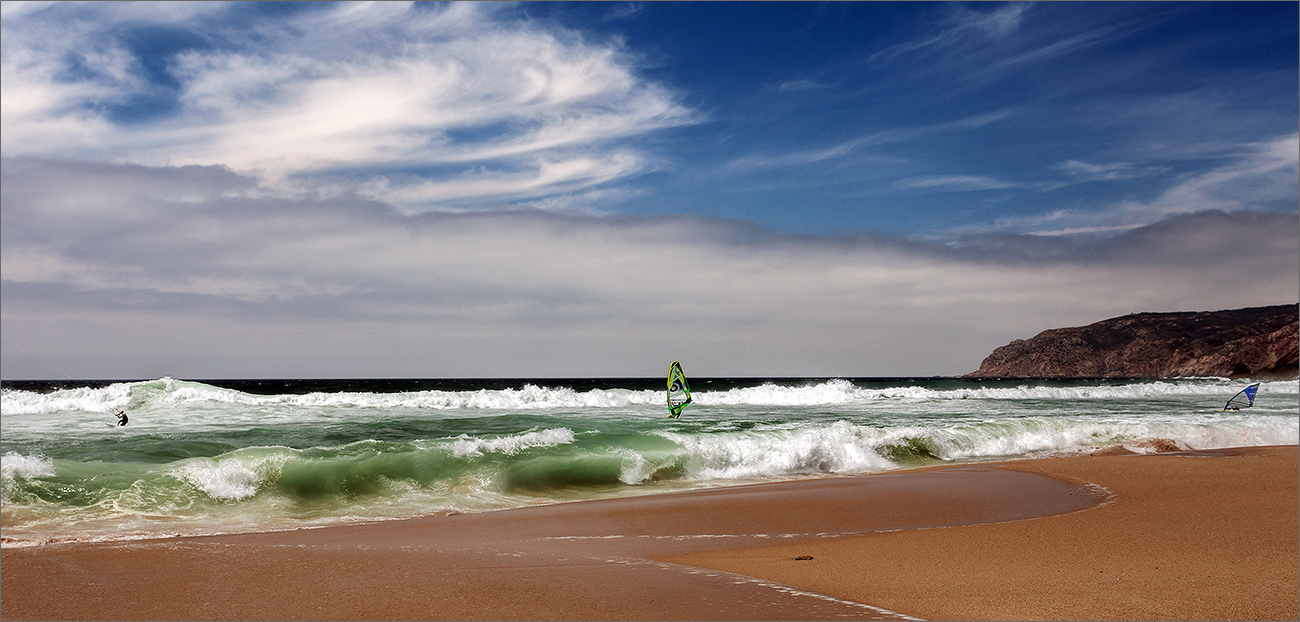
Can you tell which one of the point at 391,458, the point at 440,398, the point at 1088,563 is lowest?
the point at 1088,563

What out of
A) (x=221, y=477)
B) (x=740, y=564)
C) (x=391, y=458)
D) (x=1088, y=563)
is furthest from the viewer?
(x=391, y=458)

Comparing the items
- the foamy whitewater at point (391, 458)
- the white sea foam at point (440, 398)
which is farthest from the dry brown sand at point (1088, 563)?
the white sea foam at point (440, 398)

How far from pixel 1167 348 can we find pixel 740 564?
104133 millimetres

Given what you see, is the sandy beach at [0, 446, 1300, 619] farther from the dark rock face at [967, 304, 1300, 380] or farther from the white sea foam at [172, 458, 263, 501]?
the dark rock face at [967, 304, 1300, 380]

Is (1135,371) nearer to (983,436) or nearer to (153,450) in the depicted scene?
(983,436)

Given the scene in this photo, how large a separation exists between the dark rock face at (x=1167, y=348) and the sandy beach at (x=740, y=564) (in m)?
75.7

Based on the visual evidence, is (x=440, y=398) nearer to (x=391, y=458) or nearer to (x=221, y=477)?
(x=391, y=458)

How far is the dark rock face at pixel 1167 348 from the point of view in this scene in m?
69.7

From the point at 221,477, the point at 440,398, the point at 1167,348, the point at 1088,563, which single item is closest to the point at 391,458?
the point at 221,477

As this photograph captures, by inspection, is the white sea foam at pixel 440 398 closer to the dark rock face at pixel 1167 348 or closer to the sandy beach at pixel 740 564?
the sandy beach at pixel 740 564

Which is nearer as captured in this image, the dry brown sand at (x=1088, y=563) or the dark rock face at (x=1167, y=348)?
the dry brown sand at (x=1088, y=563)

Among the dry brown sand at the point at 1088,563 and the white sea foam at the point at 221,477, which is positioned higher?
the white sea foam at the point at 221,477

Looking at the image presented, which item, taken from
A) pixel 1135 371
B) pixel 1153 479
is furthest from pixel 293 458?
pixel 1135 371

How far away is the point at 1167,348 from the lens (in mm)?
87500
